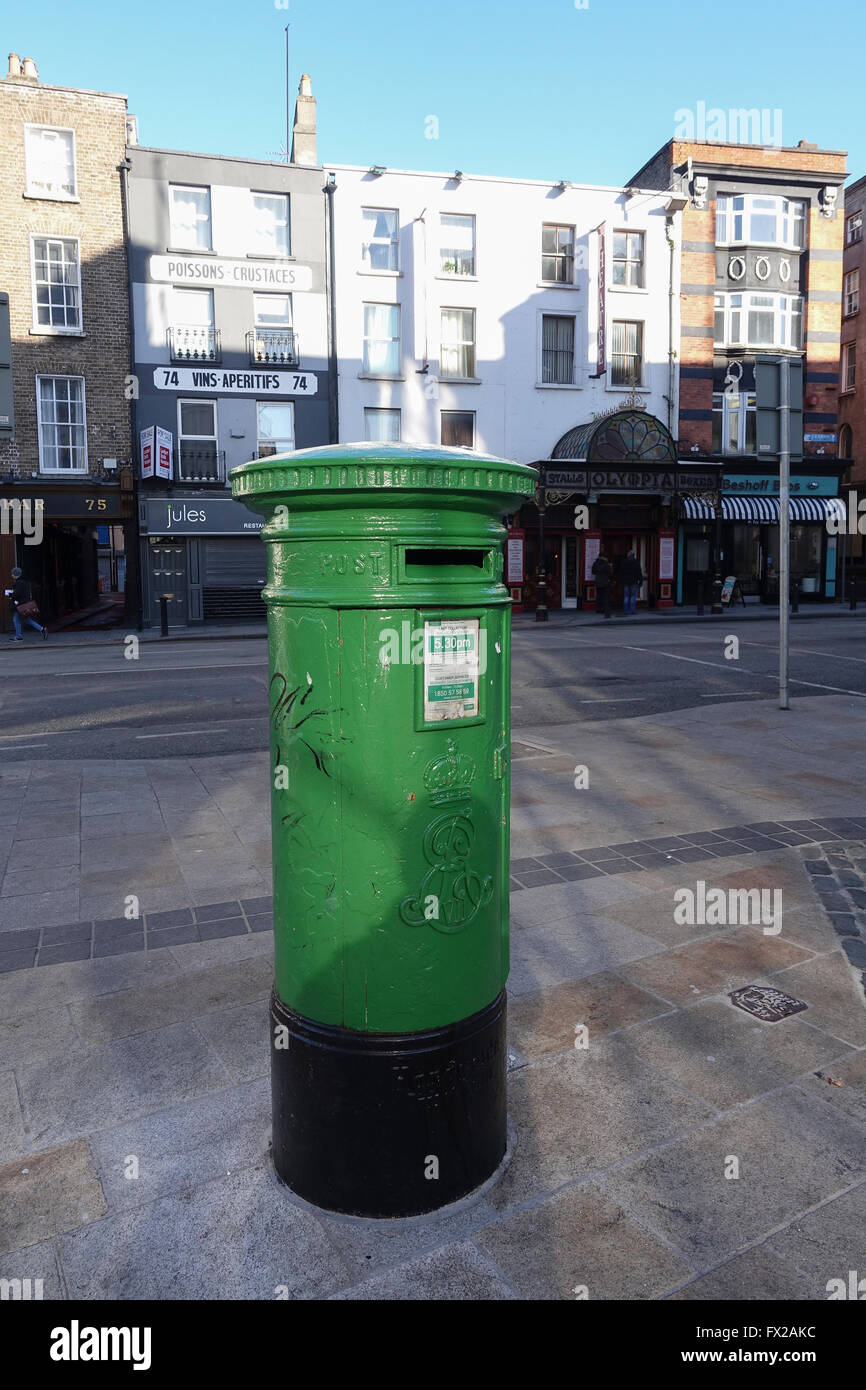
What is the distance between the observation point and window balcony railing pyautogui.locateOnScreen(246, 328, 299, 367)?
26.3m

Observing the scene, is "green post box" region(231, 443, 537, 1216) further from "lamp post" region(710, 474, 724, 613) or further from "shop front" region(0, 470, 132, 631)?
"lamp post" region(710, 474, 724, 613)

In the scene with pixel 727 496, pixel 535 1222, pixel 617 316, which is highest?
pixel 617 316

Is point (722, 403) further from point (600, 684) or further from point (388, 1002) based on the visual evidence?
point (388, 1002)

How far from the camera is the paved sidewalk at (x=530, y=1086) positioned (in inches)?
105

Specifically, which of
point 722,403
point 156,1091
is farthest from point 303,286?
point 156,1091

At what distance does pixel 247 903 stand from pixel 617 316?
91.1 feet

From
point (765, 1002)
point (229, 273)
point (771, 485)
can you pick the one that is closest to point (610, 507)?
point (771, 485)

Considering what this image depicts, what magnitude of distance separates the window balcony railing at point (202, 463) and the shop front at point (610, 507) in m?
8.51

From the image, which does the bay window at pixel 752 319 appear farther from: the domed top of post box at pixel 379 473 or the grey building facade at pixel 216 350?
the domed top of post box at pixel 379 473

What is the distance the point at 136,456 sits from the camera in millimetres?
25438

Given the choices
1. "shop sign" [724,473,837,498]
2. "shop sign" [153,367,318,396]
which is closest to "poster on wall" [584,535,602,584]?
"shop sign" [724,473,837,498]

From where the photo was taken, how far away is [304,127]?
91.1 ft

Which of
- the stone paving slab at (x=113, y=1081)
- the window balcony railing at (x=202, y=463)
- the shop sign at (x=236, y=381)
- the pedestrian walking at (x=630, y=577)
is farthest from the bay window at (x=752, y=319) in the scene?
A: the stone paving slab at (x=113, y=1081)

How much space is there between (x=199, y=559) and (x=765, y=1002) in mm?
23827
